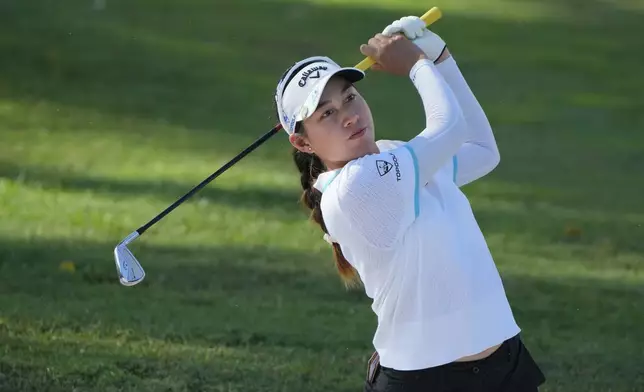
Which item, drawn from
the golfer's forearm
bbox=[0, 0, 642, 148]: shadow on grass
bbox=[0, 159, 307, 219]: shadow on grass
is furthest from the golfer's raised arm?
bbox=[0, 0, 642, 148]: shadow on grass

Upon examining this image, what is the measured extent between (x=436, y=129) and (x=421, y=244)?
0.25 m

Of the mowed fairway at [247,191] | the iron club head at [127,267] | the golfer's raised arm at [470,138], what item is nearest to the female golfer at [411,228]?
the golfer's raised arm at [470,138]

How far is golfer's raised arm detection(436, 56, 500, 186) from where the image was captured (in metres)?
2.83

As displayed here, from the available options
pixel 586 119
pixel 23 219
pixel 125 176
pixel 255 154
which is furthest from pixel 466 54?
pixel 23 219

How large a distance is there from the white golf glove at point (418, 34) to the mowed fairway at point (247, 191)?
6.15ft

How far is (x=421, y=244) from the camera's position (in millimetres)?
2531

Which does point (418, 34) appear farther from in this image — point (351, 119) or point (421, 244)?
point (421, 244)

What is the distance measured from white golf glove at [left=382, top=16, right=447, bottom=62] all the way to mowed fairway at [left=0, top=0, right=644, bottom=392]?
6.15 ft

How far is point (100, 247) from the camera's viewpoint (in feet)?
19.4

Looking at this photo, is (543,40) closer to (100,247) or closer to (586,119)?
(586,119)

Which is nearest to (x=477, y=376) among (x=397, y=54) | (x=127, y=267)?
(x=397, y=54)

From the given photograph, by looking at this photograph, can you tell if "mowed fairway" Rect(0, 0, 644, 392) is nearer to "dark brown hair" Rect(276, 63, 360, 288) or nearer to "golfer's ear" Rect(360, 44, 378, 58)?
"dark brown hair" Rect(276, 63, 360, 288)

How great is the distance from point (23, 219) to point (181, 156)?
63.2 inches

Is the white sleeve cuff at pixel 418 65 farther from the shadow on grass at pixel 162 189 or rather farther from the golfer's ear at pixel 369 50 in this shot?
the shadow on grass at pixel 162 189
